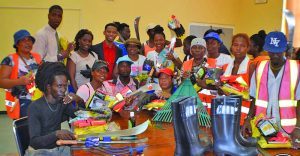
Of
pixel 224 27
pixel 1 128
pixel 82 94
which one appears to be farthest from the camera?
pixel 224 27

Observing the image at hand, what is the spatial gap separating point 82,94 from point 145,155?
1.52 meters

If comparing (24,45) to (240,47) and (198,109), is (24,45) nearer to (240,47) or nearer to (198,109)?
(198,109)

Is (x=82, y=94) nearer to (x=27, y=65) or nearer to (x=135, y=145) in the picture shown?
(x=27, y=65)

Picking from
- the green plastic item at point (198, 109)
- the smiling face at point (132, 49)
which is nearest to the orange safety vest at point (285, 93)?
the green plastic item at point (198, 109)

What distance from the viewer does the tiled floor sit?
4.51m

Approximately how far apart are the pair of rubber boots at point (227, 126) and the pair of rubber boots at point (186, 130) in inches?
3.5

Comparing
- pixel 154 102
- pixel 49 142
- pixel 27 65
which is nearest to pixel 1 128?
pixel 27 65

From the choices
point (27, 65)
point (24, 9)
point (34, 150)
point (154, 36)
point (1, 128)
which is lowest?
point (1, 128)

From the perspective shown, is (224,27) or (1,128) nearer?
(1,128)

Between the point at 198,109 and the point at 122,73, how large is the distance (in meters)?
1.32

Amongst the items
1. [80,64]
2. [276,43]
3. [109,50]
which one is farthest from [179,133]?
[109,50]

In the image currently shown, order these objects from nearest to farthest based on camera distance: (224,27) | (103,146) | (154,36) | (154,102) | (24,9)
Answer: (103,146) → (154,102) → (154,36) → (24,9) → (224,27)

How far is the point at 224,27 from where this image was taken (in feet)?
27.6

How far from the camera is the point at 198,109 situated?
245cm
